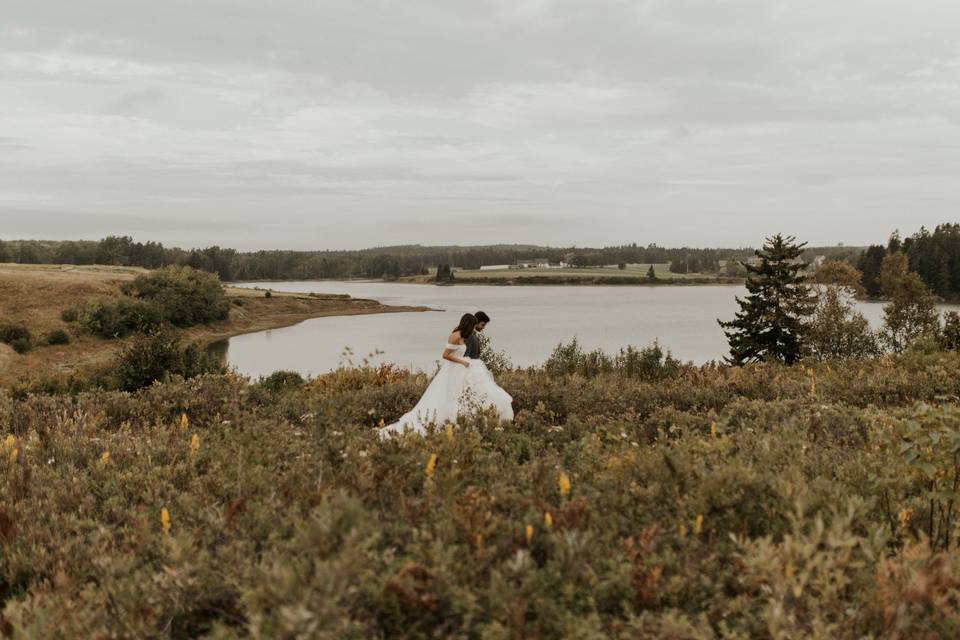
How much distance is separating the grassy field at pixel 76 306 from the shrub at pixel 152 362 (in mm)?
23837

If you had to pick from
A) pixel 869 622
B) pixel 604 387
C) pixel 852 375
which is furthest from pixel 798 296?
pixel 869 622

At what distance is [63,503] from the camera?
4410mm

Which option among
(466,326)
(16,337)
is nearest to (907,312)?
(466,326)

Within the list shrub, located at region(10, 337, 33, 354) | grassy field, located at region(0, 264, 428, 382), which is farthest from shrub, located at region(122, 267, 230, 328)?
shrub, located at region(10, 337, 33, 354)

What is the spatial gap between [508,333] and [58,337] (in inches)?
1621

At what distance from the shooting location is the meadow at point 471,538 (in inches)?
104

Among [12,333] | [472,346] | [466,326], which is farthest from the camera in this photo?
[12,333]

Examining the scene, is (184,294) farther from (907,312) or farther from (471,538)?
(471,538)

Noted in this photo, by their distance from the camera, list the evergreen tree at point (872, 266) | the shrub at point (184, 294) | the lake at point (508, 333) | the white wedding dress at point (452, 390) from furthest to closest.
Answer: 1. the evergreen tree at point (872, 266)
2. the shrub at point (184, 294)
3. the lake at point (508, 333)
4. the white wedding dress at point (452, 390)

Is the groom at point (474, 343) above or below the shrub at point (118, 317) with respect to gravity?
above

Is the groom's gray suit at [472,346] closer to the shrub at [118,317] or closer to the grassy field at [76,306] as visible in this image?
the grassy field at [76,306]

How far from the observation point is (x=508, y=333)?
66.1 m

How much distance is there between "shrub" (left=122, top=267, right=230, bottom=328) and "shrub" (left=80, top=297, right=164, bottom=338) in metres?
3.58

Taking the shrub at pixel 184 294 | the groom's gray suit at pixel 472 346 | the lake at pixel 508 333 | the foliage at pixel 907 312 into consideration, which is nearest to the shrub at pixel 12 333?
the lake at pixel 508 333
